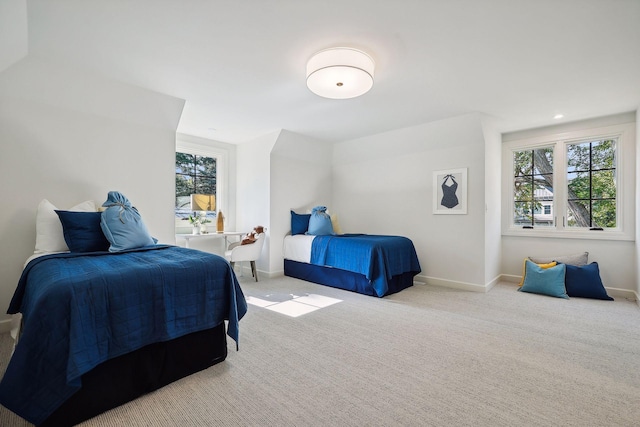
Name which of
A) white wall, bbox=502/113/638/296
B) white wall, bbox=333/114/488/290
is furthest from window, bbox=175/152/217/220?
white wall, bbox=502/113/638/296

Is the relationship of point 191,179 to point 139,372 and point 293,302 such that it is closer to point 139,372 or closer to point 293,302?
point 293,302

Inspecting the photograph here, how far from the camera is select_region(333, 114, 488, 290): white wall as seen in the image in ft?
13.1

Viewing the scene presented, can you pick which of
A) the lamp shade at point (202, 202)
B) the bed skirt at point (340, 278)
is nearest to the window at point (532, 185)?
the bed skirt at point (340, 278)

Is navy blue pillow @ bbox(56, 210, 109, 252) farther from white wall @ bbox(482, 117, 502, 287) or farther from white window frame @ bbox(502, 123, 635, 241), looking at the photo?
white window frame @ bbox(502, 123, 635, 241)

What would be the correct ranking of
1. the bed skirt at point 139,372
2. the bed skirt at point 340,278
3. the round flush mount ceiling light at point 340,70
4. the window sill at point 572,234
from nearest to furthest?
the bed skirt at point 139,372 < the round flush mount ceiling light at point 340,70 < the window sill at point 572,234 < the bed skirt at point 340,278

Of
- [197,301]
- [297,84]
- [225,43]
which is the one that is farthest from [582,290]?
[225,43]

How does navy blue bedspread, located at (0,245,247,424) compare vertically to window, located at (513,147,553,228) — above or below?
below

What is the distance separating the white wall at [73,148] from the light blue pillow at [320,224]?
204 cm

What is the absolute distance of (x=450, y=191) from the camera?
13.9ft

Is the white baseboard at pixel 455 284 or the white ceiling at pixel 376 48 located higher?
the white ceiling at pixel 376 48

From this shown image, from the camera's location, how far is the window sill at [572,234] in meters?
3.76

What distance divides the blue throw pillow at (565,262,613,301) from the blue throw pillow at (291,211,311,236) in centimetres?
371

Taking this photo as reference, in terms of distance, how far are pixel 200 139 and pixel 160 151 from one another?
1.50 meters

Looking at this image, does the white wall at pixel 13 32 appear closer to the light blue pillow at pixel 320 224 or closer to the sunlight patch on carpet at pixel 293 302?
the sunlight patch on carpet at pixel 293 302
